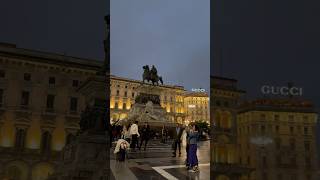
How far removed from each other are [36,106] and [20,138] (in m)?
1.15

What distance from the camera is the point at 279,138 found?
15.6 m

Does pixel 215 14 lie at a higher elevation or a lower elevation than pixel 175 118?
higher

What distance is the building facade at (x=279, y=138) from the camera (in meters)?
15.1

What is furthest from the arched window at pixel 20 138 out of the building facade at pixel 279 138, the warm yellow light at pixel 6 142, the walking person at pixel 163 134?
the walking person at pixel 163 134

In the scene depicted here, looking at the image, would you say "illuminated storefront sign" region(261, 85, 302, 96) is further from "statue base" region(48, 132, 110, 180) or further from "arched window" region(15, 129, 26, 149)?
"arched window" region(15, 129, 26, 149)

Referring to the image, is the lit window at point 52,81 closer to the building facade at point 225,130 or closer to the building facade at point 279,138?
the building facade at point 225,130

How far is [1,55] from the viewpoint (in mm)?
13125

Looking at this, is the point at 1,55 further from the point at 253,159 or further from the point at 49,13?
the point at 253,159


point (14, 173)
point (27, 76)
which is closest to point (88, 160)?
point (14, 173)

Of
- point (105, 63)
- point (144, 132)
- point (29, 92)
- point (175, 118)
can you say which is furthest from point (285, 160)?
point (175, 118)

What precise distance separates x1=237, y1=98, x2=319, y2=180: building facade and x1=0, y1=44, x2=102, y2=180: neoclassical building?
20.7ft

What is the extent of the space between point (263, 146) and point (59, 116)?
24.9 ft

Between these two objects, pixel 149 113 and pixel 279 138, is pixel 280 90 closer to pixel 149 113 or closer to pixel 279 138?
pixel 279 138

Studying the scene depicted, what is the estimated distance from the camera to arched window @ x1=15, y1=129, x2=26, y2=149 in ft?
42.4
